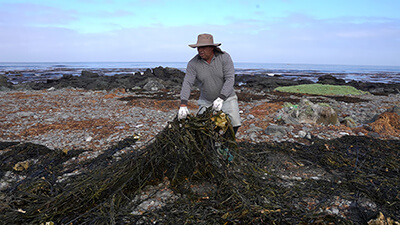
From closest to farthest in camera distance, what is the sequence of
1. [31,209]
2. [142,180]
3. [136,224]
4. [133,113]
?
1. [136,224]
2. [31,209]
3. [142,180]
4. [133,113]

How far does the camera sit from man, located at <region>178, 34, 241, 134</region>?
3367 millimetres

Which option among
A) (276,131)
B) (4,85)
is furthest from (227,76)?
(4,85)

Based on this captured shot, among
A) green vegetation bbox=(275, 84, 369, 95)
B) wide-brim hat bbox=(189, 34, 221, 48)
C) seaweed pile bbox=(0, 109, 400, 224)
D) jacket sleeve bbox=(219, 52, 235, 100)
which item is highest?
wide-brim hat bbox=(189, 34, 221, 48)

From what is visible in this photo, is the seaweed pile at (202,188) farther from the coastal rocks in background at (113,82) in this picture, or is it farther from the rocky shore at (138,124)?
the coastal rocks in background at (113,82)

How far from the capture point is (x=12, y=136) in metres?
5.62

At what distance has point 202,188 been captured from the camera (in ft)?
9.88

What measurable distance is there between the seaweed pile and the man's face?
0.79 meters

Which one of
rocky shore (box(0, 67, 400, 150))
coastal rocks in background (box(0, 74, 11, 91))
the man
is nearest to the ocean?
coastal rocks in background (box(0, 74, 11, 91))

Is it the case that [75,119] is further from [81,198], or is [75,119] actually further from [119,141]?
[81,198]

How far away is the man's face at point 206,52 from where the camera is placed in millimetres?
3371

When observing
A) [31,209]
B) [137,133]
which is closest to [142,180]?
[31,209]

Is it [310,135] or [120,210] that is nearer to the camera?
[120,210]

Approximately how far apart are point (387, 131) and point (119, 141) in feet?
19.0

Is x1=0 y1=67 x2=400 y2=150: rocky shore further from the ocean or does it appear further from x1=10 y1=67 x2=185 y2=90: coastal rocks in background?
the ocean
